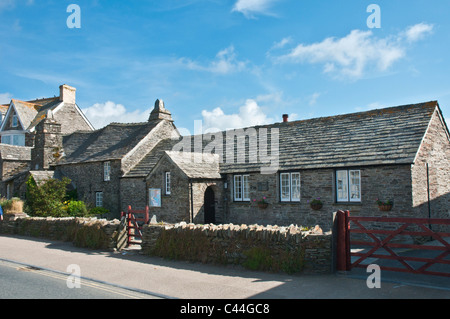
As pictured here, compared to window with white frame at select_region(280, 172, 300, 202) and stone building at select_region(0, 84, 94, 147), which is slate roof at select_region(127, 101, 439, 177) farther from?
stone building at select_region(0, 84, 94, 147)

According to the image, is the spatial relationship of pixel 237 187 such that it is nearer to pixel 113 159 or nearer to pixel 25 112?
pixel 113 159

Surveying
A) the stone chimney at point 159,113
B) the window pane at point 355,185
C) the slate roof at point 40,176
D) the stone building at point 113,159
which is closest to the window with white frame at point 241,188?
the window pane at point 355,185

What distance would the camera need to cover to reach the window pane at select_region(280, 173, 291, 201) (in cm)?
1908

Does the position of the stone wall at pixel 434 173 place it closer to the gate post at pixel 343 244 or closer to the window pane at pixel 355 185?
the window pane at pixel 355 185

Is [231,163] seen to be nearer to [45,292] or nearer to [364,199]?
[364,199]

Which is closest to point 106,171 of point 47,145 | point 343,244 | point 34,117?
point 47,145

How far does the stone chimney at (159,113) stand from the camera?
31.1 m

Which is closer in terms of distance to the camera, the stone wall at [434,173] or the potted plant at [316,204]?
the stone wall at [434,173]

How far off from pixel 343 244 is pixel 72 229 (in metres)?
12.3

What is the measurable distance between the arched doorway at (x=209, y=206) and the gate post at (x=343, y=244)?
12.0 m

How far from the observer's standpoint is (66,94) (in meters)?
43.3
